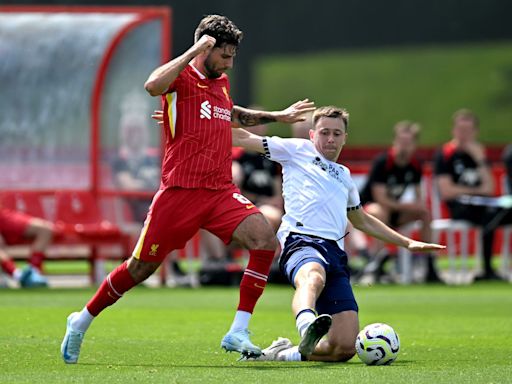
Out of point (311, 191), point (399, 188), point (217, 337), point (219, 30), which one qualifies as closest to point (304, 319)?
point (311, 191)

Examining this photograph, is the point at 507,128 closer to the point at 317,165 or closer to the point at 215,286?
the point at 215,286

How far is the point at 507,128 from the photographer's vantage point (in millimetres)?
37594

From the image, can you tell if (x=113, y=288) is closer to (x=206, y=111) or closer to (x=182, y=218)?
(x=182, y=218)

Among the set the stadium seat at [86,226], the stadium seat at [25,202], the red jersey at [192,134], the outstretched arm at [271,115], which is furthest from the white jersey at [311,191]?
the stadium seat at [25,202]

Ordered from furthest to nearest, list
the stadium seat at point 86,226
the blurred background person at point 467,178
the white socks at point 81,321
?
the blurred background person at point 467,178 < the stadium seat at point 86,226 < the white socks at point 81,321

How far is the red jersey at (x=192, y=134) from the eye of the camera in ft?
27.7

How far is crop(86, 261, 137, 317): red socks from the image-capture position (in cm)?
838

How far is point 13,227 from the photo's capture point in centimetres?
1603

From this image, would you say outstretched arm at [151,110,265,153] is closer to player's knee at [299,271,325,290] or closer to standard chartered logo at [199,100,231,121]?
standard chartered logo at [199,100,231,121]

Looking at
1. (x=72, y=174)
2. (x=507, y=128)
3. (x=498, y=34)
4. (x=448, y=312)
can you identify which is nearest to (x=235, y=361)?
(x=448, y=312)

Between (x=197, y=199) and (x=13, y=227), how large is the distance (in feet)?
26.2

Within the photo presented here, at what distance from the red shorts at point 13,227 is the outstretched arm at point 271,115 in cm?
749

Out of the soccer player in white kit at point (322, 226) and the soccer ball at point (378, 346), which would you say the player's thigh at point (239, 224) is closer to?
the soccer player in white kit at point (322, 226)

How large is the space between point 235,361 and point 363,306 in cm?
500
